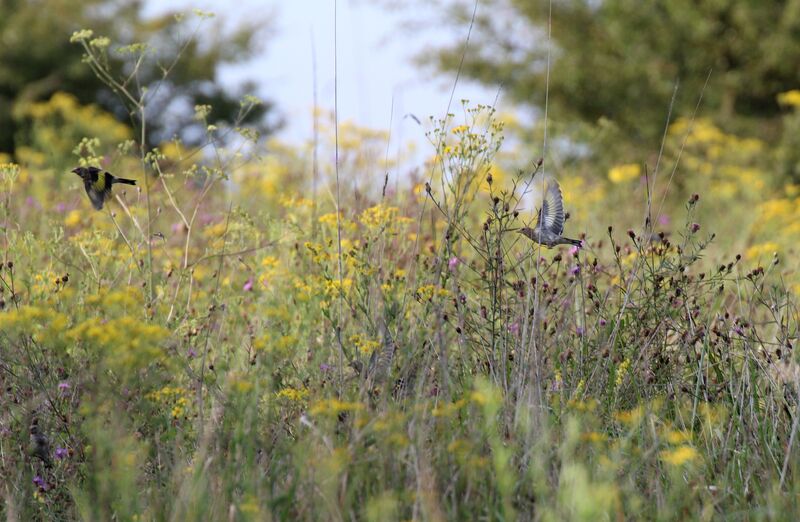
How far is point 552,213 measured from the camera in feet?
10.6

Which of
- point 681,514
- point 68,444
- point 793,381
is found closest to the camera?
point 681,514

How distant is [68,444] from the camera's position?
2752 millimetres

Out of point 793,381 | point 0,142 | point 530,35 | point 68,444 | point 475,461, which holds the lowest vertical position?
point 68,444

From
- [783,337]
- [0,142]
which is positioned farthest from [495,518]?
[0,142]

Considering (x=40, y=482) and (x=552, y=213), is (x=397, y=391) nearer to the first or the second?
(x=552, y=213)

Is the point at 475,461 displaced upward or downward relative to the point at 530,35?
downward

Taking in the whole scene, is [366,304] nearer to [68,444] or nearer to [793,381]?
[68,444]

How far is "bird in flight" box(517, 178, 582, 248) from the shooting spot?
3090mm

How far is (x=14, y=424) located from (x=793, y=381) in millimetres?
2359

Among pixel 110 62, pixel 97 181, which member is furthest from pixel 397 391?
pixel 110 62

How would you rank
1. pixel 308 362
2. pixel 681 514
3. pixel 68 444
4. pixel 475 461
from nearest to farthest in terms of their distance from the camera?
1. pixel 475 461
2. pixel 681 514
3. pixel 68 444
4. pixel 308 362

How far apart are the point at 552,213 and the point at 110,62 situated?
12.9 metres

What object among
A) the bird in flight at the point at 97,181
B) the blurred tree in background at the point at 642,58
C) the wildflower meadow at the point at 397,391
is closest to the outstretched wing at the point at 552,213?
the wildflower meadow at the point at 397,391

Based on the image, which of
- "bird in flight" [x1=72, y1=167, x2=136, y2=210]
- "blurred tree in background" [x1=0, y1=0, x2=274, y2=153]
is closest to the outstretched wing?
"bird in flight" [x1=72, y1=167, x2=136, y2=210]
